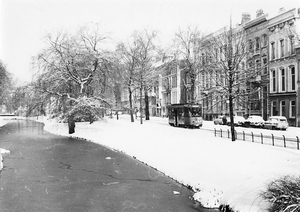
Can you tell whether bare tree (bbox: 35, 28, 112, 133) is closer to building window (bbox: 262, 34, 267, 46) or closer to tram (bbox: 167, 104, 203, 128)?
tram (bbox: 167, 104, 203, 128)

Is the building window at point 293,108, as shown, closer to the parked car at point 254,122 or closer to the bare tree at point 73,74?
the parked car at point 254,122

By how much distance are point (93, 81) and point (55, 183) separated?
888 inches

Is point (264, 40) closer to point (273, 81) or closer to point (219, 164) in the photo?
point (273, 81)

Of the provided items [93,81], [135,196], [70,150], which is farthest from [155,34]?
[135,196]

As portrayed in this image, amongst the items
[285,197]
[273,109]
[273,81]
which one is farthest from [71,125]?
[285,197]

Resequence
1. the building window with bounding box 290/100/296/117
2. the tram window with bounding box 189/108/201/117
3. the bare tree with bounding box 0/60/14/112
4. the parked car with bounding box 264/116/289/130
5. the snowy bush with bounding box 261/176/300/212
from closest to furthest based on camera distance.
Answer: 1. the snowy bush with bounding box 261/176/300/212
2. the parked car with bounding box 264/116/289/130
3. the building window with bounding box 290/100/296/117
4. the tram window with bounding box 189/108/201/117
5. the bare tree with bounding box 0/60/14/112

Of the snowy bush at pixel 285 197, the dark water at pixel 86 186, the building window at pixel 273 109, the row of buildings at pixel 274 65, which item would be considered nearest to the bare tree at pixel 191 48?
the row of buildings at pixel 274 65

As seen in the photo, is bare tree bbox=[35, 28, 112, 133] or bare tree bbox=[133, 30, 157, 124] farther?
bare tree bbox=[133, 30, 157, 124]

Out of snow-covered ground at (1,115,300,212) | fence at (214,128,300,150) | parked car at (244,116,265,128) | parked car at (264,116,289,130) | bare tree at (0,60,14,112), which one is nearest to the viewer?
snow-covered ground at (1,115,300,212)

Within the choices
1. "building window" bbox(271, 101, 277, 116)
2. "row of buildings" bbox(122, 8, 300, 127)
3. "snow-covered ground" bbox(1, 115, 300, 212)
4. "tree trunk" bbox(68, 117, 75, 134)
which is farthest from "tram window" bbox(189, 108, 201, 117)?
"tree trunk" bbox(68, 117, 75, 134)

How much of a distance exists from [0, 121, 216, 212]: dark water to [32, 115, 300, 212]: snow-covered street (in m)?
0.80

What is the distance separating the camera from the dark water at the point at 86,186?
10.9 metres

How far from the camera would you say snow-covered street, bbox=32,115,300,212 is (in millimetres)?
11039

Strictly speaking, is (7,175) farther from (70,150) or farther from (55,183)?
(70,150)
